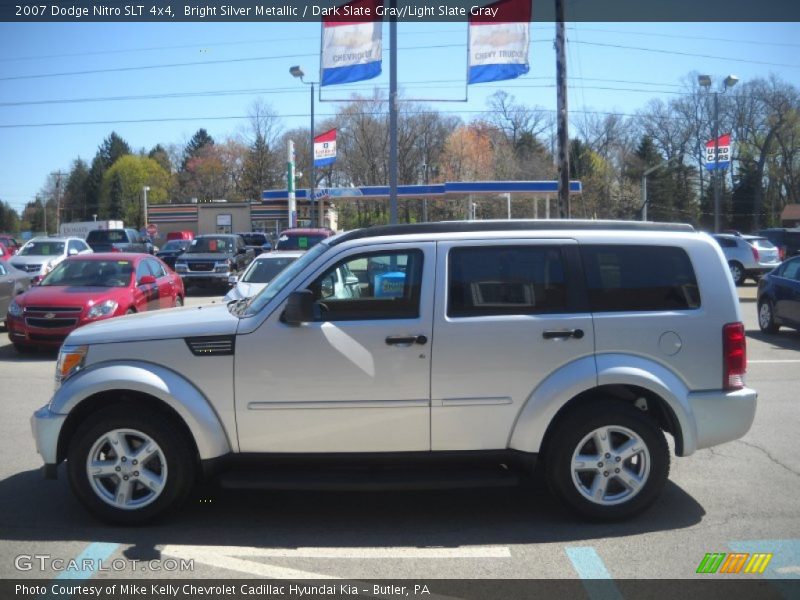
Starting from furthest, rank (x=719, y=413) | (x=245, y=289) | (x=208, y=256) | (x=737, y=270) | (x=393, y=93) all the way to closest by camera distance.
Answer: (x=737, y=270)
(x=208, y=256)
(x=393, y=93)
(x=245, y=289)
(x=719, y=413)

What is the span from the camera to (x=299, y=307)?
466 centimetres

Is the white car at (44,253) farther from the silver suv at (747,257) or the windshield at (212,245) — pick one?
the silver suv at (747,257)

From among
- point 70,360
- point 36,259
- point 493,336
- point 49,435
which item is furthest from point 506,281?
point 36,259

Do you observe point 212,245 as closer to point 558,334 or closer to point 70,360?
point 70,360

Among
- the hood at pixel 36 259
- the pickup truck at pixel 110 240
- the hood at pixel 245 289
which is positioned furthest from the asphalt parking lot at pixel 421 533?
the pickup truck at pixel 110 240

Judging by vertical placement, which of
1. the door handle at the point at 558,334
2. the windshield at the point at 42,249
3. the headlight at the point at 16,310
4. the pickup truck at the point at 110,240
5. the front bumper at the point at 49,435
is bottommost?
the front bumper at the point at 49,435

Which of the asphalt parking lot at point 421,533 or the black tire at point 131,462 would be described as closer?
the asphalt parking lot at point 421,533

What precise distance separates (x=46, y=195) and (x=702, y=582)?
133 metres

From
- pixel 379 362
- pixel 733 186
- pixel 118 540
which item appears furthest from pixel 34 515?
pixel 733 186

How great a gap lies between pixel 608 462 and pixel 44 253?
923 inches

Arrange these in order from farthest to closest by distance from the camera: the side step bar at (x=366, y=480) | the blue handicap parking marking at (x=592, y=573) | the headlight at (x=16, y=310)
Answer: the headlight at (x=16, y=310) → the side step bar at (x=366, y=480) → the blue handicap parking marking at (x=592, y=573)

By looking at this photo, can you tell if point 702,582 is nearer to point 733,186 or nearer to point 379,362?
point 379,362

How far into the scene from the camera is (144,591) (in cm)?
393

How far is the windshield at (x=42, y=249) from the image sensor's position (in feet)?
78.5
